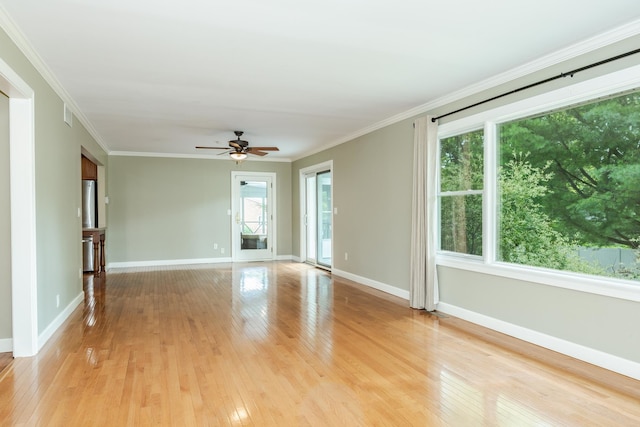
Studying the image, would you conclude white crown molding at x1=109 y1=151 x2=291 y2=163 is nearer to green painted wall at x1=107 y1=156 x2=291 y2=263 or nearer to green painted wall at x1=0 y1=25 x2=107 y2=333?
green painted wall at x1=107 y1=156 x2=291 y2=263

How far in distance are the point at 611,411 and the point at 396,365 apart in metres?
1.36

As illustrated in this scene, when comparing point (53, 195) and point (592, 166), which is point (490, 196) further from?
point (53, 195)

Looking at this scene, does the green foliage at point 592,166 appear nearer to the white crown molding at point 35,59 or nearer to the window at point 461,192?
the window at point 461,192

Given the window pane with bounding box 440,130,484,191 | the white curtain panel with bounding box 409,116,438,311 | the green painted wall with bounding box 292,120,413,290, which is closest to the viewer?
the window pane with bounding box 440,130,484,191

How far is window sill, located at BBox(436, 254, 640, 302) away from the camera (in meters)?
2.97

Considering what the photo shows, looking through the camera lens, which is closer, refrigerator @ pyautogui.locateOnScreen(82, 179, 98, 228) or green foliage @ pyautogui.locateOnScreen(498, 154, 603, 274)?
green foliage @ pyautogui.locateOnScreen(498, 154, 603, 274)

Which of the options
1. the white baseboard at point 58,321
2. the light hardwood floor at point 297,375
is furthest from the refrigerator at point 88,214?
the light hardwood floor at point 297,375

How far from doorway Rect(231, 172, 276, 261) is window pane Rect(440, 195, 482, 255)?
18.5 ft

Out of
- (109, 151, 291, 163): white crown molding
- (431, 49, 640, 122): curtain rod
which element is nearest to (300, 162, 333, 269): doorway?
(109, 151, 291, 163): white crown molding

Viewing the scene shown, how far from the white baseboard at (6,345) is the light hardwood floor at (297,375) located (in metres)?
0.25

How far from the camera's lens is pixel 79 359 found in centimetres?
325

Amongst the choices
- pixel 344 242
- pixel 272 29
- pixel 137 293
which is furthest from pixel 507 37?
pixel 137 293

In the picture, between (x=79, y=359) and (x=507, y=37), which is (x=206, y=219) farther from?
(x=507, y=37)

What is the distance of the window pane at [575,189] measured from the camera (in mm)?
3055
